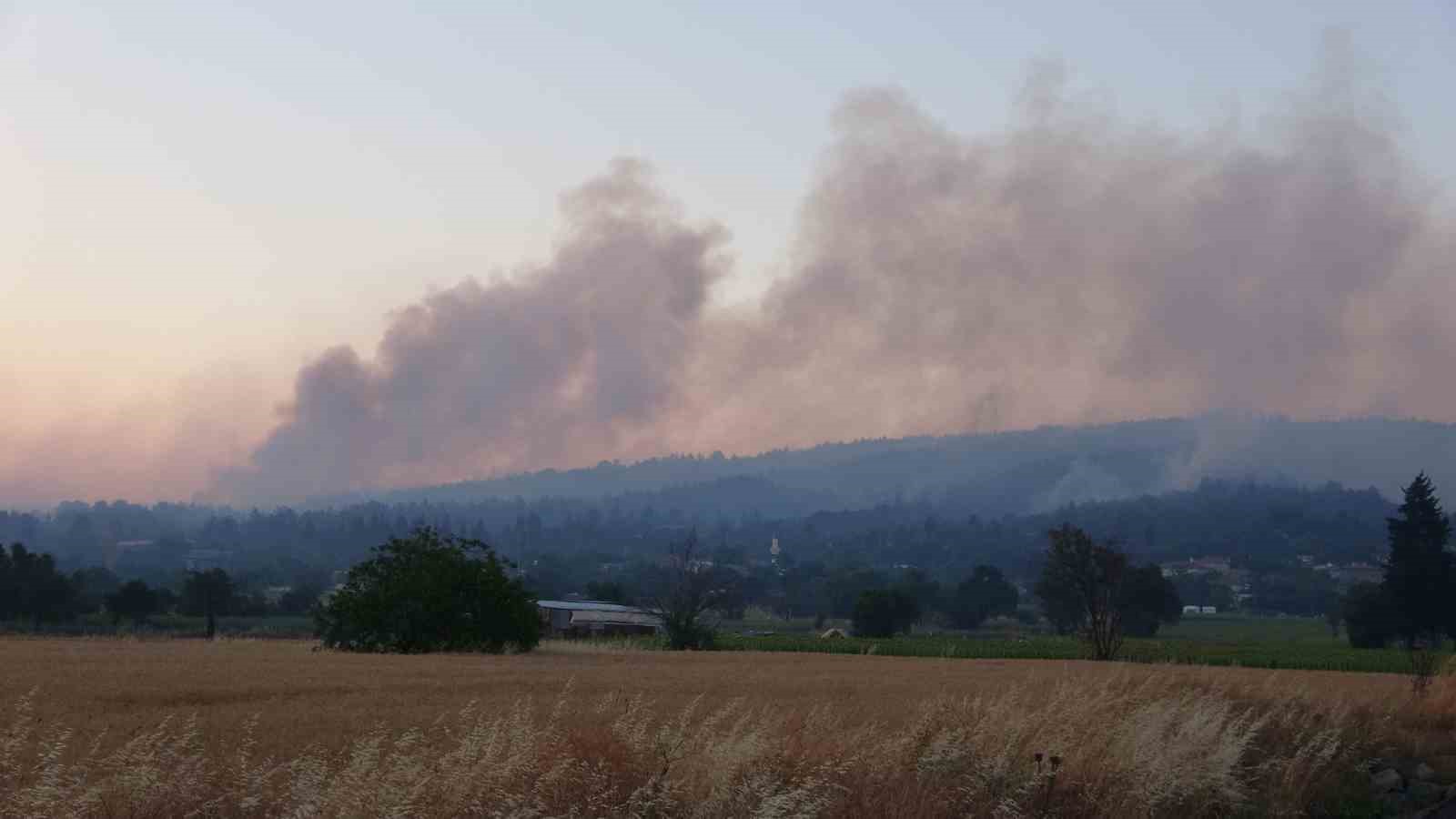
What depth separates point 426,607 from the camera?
50.4 metres

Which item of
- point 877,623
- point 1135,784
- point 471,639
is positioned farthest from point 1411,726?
point 877,623

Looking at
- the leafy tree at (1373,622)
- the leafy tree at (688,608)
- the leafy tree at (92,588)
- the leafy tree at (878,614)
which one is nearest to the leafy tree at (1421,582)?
the leafy tree at (1373,622)

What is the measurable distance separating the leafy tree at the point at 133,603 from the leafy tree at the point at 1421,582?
257ft

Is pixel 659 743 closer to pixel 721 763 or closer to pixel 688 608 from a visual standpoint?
pixel 721 763

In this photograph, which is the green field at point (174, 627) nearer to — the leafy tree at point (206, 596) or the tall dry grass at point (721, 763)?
the leafy tree at point (206, 596)

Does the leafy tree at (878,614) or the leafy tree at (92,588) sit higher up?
the leafy tree at (92,588)

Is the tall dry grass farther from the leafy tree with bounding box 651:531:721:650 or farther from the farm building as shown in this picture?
the farm building

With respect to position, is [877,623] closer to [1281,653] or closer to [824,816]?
[1281,653]

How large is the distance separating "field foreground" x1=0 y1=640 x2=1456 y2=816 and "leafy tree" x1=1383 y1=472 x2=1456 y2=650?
66644mm

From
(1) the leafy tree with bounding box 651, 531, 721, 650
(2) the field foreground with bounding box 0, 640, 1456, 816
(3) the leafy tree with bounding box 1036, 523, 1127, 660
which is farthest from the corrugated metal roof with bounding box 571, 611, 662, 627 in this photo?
(2) the field foreground with bounding box 0, 640, 1456, 816

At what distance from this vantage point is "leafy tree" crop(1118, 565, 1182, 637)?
116006 millimetres

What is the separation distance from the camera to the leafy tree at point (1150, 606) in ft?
381

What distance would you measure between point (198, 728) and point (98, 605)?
84.6 m

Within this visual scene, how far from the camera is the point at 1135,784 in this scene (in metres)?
20.3
